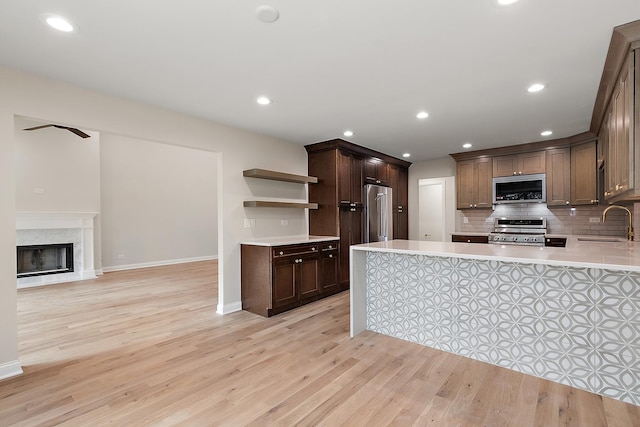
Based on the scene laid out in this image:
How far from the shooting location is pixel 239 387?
2270 millimetres

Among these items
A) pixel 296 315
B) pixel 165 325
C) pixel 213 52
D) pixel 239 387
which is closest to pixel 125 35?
pixel 213 52

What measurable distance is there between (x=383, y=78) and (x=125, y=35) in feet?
6.66

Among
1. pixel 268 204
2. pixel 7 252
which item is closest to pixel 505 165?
pixel 268 204

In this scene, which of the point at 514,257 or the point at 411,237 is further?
the point at 411,237

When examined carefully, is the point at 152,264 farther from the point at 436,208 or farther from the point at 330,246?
the point at 436,208

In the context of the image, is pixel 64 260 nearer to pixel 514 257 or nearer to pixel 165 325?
pixel 165 325

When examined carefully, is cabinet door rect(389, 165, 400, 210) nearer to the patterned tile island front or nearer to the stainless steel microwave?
the stainless steel microwave

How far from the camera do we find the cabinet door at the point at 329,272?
4582mm

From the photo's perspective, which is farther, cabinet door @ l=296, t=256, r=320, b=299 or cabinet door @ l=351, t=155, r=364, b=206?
cabinet door @ l=351, t=155, r=364, b=206

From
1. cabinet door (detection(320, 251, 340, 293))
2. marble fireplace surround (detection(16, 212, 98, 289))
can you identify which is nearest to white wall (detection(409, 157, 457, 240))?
cabinet door (detection(320, 251, 340, 293))

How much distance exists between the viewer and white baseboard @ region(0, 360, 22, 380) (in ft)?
7.95

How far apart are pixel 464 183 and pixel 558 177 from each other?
1431mm

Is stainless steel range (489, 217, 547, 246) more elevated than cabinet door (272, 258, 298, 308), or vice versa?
stainless steel range (489, 217, 547, 246)

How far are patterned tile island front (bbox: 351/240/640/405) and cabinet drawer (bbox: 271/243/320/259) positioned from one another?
107cm
